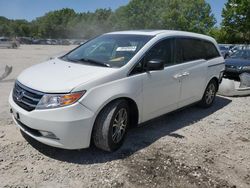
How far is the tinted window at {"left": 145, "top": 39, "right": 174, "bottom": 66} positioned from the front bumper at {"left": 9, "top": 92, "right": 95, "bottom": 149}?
143 cm

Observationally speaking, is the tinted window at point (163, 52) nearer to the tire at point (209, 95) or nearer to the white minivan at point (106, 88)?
the white minivan at point (106, 88)

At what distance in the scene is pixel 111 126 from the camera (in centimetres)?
347

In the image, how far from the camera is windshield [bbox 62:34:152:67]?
3.90 m

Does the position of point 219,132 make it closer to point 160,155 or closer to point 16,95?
point 160,155

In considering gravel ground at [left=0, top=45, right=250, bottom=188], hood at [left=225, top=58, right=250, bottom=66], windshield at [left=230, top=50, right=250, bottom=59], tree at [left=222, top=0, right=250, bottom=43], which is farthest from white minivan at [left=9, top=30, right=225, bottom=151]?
tree at [left=222, top=0, right=250, bottom=43]

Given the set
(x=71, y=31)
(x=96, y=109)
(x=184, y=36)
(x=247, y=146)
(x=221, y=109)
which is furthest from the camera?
(x=71, y=31)

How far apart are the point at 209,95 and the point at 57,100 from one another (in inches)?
156

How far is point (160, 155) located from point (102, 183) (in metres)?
1.04

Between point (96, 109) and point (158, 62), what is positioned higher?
point (158, 62)

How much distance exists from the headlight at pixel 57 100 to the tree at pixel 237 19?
29.3 m

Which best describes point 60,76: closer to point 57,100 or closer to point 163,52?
point 57,100

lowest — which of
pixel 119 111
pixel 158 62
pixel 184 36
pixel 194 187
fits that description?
pixel 194 187

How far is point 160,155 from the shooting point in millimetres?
3748

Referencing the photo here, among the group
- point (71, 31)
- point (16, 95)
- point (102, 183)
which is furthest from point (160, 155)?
point (71, 31)
